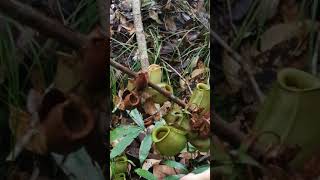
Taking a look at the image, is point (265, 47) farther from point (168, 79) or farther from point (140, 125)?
point (168, 79)

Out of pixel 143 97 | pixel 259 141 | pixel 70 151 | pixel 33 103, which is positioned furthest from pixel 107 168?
pixel 143 97

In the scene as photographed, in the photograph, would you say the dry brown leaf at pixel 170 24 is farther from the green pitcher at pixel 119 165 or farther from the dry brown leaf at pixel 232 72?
the dry brown leaf at pixel 232 72

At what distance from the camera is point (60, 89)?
1122mm

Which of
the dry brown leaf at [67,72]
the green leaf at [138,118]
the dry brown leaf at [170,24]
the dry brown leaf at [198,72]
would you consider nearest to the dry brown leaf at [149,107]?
the green leaf at [138,118]

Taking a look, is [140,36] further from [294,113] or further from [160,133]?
[294,113]

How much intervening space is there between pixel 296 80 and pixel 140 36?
3.44ft

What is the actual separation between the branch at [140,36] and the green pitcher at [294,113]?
37.5 inches

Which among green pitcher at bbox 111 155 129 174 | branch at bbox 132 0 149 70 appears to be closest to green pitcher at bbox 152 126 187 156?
green pitcher at bbox 111 155 129 174

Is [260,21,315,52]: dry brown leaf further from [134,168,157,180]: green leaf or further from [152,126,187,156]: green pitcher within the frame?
[134,168,157,180]: green leaf

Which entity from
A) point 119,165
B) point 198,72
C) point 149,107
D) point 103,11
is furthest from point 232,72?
point 198,72

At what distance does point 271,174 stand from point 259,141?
0.06m

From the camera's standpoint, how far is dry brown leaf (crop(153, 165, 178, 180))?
1914mm

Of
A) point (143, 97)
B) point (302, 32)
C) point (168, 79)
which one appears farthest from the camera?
point (168, 79)

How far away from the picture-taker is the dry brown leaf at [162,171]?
6.28 feet
